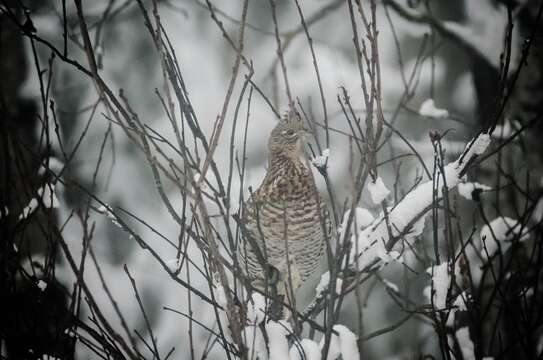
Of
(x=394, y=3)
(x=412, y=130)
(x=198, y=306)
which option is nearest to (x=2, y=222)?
(x=394, y=3)

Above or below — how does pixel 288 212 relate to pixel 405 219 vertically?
above

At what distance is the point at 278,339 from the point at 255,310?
12cm

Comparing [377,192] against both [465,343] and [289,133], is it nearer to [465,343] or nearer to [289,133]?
[465,343]

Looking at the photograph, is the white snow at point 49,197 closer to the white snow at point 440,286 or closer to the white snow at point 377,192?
the white snow at point 377,192

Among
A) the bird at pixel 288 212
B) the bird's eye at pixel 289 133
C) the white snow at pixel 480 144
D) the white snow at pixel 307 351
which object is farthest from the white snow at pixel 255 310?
the bird's eye at pixel 289 133

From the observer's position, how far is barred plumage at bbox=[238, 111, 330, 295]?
275 cm

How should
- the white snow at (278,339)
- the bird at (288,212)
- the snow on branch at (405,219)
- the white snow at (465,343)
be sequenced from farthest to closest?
1. the bird at (288,212)
2. the white snow at (465,343)
3. the snow on branch at (405,219)
4. the white snow at (278,339)

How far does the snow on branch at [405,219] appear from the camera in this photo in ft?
5.25

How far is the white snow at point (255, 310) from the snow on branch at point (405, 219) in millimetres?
356

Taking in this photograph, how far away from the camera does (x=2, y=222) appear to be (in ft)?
5.20

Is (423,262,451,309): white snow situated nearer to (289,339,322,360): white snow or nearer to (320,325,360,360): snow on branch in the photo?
(320,325,360,360): snow on branch

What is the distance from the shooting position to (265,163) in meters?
5.57

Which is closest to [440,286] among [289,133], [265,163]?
[289,133]

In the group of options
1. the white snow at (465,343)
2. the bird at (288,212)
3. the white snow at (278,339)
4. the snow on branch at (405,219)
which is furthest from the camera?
the bird at (288,212)
